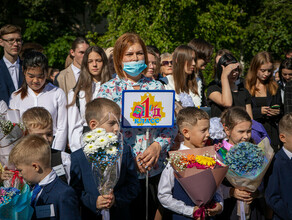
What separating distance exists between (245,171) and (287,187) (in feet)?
1.90

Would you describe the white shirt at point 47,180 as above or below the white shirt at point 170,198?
above

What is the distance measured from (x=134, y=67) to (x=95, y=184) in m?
1.32

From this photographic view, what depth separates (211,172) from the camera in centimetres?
336

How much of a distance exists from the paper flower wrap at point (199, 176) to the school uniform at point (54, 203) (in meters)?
0.93

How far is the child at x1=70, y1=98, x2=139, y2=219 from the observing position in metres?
3.43

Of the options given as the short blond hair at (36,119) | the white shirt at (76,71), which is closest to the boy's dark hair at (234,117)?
the short blond hair at (36,119)

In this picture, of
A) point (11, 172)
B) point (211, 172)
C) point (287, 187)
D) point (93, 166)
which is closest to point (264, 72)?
point (287, 187)

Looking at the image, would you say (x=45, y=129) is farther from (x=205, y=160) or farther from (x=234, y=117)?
(x=234, y=117)

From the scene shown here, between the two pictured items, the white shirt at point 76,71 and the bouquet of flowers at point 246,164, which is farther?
the white shirt at point 76,71

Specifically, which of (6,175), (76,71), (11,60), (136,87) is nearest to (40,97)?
(11,60)

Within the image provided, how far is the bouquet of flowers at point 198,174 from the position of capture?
337cm

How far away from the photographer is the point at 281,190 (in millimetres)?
3795

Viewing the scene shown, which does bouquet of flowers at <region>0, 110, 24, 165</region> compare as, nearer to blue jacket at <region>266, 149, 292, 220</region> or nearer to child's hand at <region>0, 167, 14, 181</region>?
child's hand at <region>0, 167, 14, 181</region>

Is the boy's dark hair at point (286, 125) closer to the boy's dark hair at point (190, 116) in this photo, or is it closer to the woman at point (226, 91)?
the boy's dark hair at point (190, 116)
